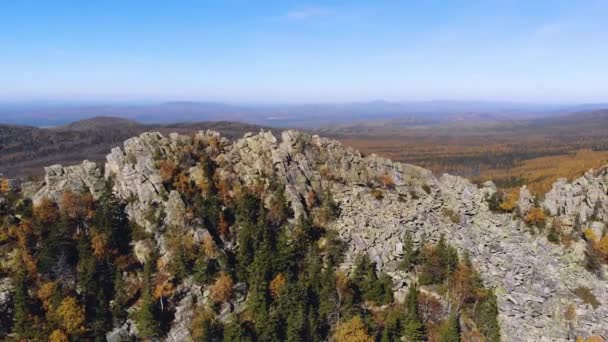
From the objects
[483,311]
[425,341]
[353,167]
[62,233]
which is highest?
[353,167]

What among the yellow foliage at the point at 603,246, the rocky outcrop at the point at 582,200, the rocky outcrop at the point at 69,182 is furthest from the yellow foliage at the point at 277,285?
the rocky outcrop at the point at 582,200

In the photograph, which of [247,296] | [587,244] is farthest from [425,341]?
[587,244]

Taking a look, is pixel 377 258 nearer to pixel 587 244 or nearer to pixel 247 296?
pixel 247 296

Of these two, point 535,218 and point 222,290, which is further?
point 535,218

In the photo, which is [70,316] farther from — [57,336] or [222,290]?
[222,290]

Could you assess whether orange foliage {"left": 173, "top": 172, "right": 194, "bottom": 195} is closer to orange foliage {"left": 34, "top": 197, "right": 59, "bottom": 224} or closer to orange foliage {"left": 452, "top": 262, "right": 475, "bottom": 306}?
orange foliage {"left": 34, "top": 197, "right": 59, "bottom": 224}

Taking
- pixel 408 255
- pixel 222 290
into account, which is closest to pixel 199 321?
pixel 222 290
